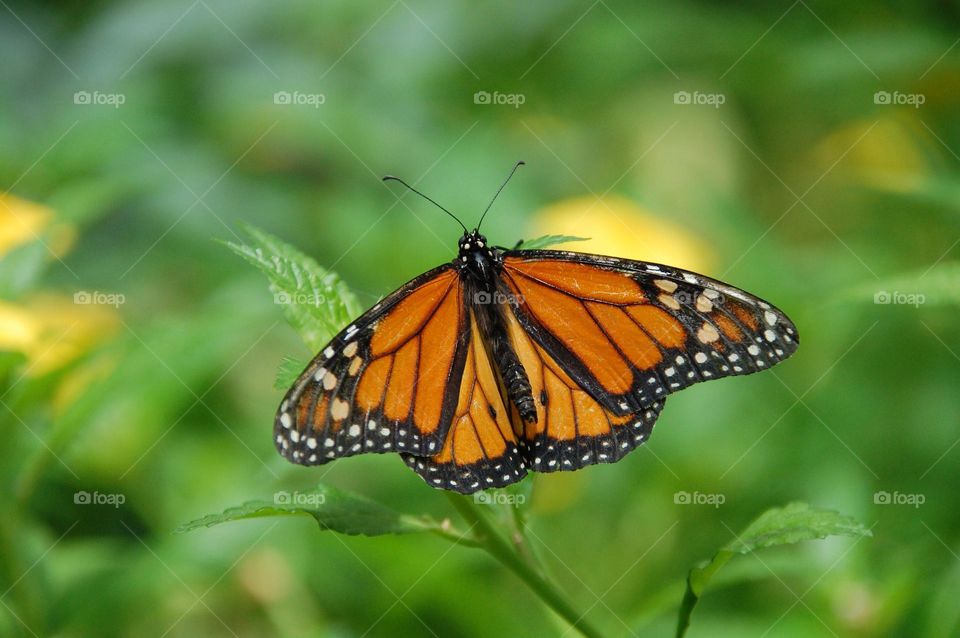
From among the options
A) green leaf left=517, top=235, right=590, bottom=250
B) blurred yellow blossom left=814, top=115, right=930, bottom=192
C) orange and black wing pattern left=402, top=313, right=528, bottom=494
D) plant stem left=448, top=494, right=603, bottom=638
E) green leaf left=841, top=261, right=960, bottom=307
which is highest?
blurred yellow blossom left=814, top=115, right=930, bottom=192

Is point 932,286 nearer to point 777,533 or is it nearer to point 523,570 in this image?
point 777,533

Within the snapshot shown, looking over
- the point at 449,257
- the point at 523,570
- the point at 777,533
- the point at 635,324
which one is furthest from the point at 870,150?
the point at 523,570

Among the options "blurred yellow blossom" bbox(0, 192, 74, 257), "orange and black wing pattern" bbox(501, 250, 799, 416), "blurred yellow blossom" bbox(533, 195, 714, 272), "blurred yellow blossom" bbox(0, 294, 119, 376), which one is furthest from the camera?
"blurred yellow blossom" bbox(533, 195, 714, 272)

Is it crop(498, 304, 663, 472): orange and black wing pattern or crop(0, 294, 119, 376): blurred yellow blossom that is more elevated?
crop(0, 294, 119, 376): blurred yellow blossom

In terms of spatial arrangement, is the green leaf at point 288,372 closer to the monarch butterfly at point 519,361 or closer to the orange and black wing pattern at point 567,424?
the monarch butterfly at point 519,361

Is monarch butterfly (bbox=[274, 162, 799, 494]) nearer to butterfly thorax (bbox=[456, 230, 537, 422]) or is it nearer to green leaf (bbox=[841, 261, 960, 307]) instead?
butterfly thorax (bbox=[456, 230, 537, 422])

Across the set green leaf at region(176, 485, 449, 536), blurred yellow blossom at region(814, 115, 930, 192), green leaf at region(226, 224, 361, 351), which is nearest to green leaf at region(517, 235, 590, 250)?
green leaf at region(226, 224, 361, 351)
